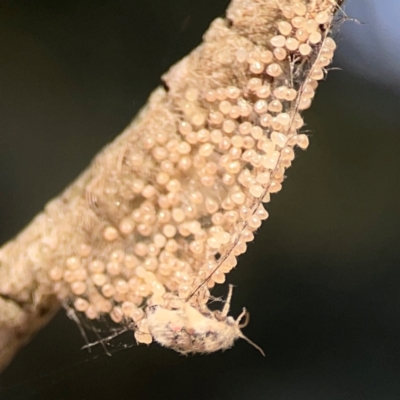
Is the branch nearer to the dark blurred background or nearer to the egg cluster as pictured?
the egg cluster

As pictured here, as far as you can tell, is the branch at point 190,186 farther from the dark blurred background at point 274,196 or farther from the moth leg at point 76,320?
the dark blurred background at point 274,196

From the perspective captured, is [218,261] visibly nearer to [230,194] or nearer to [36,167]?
[230,194]

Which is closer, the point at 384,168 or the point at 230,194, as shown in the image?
the point at 230,194

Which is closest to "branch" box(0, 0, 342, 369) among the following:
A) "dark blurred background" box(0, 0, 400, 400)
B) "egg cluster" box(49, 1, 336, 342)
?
"egg cluster" box(49, 1, 336, 342)

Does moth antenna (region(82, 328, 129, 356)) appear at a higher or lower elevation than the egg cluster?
lower

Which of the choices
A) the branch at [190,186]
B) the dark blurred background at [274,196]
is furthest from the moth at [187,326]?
the dark blurred background at [274,196]

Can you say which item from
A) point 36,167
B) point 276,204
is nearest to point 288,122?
point 276,204

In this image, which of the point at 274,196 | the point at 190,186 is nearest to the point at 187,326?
the point at 190,186
